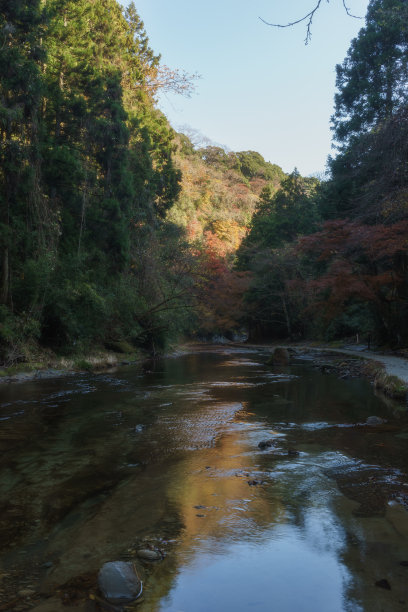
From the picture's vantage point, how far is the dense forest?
1332cm

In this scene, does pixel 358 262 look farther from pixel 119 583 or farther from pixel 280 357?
pixel 119 583

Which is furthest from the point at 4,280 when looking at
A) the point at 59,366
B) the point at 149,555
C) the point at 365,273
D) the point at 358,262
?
the point at 358,262

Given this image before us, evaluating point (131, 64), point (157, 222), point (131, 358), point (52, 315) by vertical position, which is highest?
point (131, 64)

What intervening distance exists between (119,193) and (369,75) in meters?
14.4

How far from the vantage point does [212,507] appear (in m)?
3.77

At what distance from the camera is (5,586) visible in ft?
8.42

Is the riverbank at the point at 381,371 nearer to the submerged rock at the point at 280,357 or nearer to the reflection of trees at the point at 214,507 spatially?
the submerged rock at the point at 280,357

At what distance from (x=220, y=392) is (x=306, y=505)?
7179mm

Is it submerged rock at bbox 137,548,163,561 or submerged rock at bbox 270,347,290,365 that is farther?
submerged rock at bbox 270,347,290,365

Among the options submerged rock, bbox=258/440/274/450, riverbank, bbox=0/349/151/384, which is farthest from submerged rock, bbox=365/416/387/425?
riverbank, bbox=0/349/151/384

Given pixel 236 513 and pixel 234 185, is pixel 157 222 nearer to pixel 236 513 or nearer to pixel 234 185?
pixel 236 513

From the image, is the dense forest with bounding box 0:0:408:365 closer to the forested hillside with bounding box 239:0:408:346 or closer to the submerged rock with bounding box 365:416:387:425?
the forested hillside with bounding box 239:0:408:346

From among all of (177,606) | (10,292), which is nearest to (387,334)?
(10,292)

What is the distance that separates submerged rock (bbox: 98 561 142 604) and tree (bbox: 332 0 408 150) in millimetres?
22127
